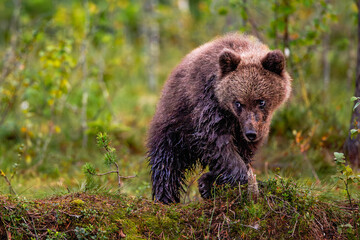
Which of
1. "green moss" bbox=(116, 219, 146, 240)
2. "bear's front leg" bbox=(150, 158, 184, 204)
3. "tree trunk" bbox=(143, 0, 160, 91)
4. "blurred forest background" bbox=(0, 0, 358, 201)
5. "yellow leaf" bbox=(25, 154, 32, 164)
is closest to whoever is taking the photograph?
"green moss" bbox=(116, 219, 146, 240)

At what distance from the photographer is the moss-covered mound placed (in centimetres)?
369

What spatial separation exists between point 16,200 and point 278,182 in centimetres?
260

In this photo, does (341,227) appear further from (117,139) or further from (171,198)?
(117,139)

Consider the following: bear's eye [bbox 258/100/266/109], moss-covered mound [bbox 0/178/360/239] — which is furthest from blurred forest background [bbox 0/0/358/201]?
bear's eye [bbox 258/100/266/109]

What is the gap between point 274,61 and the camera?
15.1ft

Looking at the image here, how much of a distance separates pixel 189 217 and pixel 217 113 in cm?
122

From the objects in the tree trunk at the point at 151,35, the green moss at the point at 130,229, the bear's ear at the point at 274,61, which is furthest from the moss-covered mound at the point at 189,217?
the tree trunk at the point at 151,35

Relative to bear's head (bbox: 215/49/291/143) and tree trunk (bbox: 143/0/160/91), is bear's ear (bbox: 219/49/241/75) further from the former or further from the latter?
tree trunk (bbox: 143/0/160/91)

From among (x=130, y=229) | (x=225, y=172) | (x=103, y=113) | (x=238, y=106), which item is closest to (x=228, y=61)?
(x=238, y=106)

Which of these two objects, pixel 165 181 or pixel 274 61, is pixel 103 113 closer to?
pixel 165 181

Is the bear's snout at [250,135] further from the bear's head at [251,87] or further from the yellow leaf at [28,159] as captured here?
the yellow leaf at [28,159]

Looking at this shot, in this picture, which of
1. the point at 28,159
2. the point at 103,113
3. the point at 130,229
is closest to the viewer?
the point at 130,229

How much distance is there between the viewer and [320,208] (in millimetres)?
4242

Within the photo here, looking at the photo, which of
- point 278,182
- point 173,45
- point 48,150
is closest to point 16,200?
point 278,182
